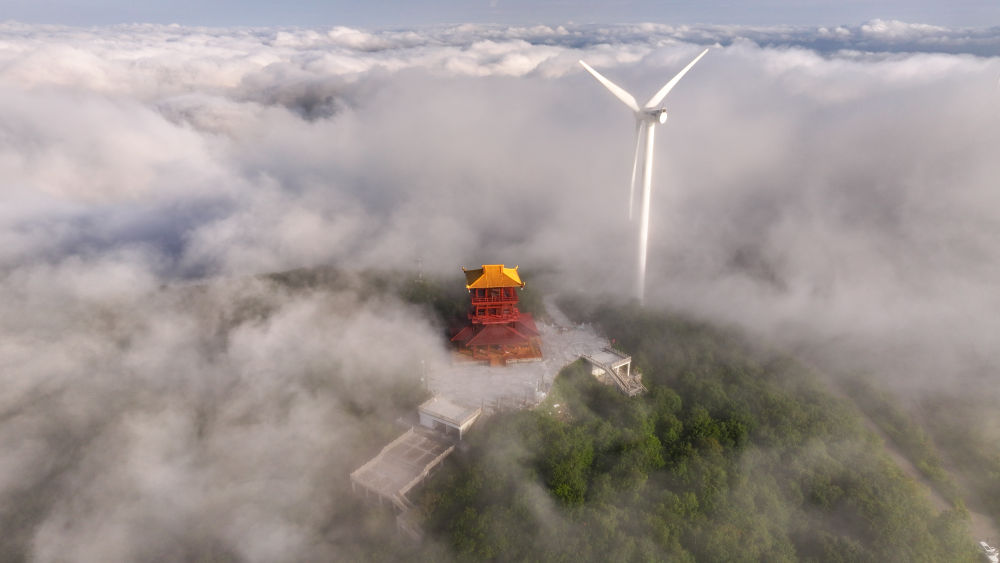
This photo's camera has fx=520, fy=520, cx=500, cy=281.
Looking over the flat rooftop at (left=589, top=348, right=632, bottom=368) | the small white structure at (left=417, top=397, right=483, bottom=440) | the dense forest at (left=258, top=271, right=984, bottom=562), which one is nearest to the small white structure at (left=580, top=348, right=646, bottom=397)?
the flat rooftop at (left=589, top=348, right=632, bottom=368)

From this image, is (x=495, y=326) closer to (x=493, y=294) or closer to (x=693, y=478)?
(x=493, y=294)

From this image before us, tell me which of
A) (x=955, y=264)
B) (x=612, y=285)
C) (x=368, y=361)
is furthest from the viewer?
(x=955, y=264)

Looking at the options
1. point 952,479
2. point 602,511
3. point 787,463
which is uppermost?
point 602,511

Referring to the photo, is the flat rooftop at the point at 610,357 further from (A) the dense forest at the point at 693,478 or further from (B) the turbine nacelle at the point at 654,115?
(B) the turbine nacelle at the point at 654,115

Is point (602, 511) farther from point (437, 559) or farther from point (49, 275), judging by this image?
point (49, 275)

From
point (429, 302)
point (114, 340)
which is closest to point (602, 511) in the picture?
point (429, 302)

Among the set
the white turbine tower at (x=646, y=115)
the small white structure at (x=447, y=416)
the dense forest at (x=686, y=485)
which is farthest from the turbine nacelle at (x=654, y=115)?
the small white structure at (x=447, y=416)

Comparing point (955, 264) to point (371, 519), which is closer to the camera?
point (371, 519)
